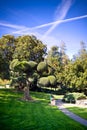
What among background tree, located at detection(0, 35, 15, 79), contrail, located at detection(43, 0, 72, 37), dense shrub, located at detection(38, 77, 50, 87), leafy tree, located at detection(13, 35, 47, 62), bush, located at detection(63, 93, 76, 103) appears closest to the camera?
contrail, located at detection(43, 0, 72, 37)

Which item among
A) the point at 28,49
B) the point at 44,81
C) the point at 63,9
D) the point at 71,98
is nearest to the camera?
the point at 63,9

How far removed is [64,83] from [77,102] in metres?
11.7

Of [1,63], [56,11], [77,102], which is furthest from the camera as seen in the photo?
[1,63]

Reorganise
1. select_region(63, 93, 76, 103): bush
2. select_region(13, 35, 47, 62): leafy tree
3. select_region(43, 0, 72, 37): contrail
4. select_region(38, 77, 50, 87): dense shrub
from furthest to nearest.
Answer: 1. select_region(13, 35, 47, 62): leafy tree
2. select_region(38, 77, 50, 87): dense shrub
3. select_region(63, 93, 76, 103): bush
4. select_region(43, 0, 72, 37): contrail

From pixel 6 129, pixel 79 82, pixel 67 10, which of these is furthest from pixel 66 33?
pixel 79 82

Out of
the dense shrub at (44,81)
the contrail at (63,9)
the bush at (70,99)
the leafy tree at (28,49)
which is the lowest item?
the bush at (70,99)

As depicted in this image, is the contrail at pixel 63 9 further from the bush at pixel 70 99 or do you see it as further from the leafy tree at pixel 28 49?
the leafy tree at pixel 28 49

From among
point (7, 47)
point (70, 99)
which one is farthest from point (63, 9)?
point (7, 47)

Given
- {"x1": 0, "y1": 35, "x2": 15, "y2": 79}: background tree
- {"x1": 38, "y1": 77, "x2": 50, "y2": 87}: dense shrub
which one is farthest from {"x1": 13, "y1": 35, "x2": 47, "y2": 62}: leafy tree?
{"x1": 38, "y1": 77, "x2": 50, "y2": 87}: dense shrub

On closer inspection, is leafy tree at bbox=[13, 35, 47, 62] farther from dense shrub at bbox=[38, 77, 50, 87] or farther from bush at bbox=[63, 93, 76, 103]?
bush at bbox=[63, 93, 76, 103]

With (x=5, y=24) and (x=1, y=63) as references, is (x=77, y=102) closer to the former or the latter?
(x=1, y=63)

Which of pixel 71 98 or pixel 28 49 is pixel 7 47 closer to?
pixel 28 49

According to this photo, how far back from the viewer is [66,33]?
13.8m

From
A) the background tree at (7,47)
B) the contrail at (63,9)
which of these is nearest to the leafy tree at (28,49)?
the background tree at (7,47)
